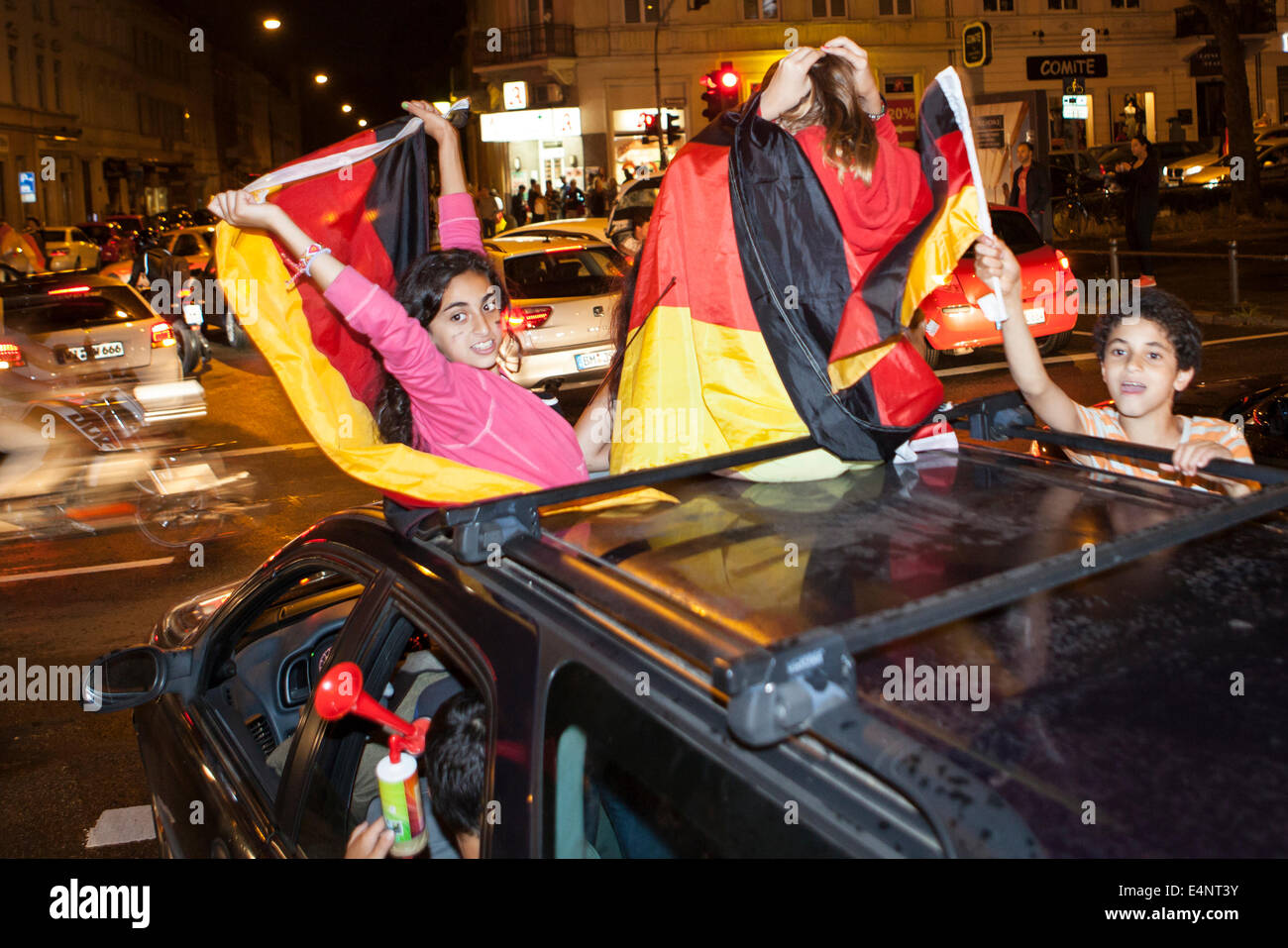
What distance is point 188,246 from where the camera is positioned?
75.2ft

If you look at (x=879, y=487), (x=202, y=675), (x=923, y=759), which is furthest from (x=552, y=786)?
(x=202, y=675)

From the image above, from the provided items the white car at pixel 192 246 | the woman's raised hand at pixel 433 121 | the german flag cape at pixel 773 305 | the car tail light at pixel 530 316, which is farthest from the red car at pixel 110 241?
the german flag cape at pixel 773 305

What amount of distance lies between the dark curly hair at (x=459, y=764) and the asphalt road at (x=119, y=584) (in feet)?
7.67

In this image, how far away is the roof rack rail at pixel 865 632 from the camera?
131 centimetres

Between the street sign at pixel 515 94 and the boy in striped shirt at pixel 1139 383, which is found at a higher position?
the street sign at pixel 515 94

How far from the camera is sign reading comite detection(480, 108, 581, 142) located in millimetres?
40094

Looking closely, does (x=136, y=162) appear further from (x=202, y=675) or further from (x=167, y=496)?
(x=202, y=675)

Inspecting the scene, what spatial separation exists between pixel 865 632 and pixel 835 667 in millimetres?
72

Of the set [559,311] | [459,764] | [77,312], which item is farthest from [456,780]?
[77,312]

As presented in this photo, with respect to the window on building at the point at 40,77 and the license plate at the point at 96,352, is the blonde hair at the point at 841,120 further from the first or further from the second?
the window on building at the point at 40,77

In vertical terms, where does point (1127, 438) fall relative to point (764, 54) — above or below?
below

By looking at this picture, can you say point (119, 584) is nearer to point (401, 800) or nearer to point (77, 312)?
point (77, 312)

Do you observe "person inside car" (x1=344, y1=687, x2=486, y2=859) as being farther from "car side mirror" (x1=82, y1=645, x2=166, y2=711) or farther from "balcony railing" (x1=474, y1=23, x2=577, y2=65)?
"balcony railing" (x1=474, y1=23, x2=577, y2=65)

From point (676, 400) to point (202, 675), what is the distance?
1.42m
